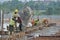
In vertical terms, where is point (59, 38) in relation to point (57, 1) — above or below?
below

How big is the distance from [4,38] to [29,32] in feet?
1.12

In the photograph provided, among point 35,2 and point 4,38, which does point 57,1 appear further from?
point 4,38

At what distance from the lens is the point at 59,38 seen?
2.66m

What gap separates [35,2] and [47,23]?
329 mm

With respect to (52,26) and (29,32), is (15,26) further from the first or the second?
(52,26)

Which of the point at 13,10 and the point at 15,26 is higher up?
the point at 13,10

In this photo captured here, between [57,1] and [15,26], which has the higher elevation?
[57,1]

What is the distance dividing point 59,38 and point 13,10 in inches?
28.4

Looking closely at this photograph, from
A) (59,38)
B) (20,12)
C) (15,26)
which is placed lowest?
(59,38)

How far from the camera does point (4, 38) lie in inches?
105

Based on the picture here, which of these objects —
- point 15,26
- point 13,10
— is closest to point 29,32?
point 15,26

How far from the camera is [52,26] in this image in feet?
8.83

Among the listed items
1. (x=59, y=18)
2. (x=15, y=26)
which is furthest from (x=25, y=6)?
(x=59, y=18)

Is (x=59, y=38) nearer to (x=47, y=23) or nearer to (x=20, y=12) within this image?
(x=47, y=23)
